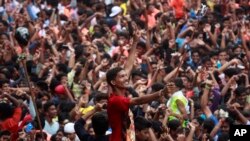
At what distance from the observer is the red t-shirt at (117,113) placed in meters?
10.7

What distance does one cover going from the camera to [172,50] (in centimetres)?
1875

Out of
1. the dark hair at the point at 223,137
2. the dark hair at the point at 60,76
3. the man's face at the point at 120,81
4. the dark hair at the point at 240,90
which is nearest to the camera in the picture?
the man's face at the point at 120,81

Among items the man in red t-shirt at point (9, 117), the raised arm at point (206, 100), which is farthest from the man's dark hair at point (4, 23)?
the man in red t-shirt at point (9, 117)

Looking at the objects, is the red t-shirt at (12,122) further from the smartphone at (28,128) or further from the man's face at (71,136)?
the man's face at (71,136)

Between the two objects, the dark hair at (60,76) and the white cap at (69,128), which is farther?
the dark hair at (60,76)

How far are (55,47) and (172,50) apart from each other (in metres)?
1.96

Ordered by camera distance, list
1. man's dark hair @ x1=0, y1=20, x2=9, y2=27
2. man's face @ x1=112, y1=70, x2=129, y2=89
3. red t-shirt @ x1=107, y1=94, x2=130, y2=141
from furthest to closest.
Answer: man's dark hair @ x1=0, y1=20, x2=9, y2=27 < man's face @ x1=112, y1=70, x2=129, y2=89 < red t-shirt @ x1=107, y1=94, x2=130, y2=141

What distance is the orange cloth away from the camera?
856 inches

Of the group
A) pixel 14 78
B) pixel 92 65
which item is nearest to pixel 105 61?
pixel 92 65

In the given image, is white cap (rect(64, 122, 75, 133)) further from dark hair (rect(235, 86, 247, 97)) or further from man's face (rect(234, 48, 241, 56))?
man's face (rect(234, 48, 241, 56))

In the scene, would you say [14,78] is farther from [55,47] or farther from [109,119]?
[109,119]

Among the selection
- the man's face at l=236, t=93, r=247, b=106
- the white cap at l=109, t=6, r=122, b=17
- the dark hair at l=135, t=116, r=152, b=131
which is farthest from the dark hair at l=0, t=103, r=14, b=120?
the white cap at l=109, t=6, r=122, b=17

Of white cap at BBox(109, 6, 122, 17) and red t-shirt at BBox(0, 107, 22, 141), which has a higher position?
red t-shirt at BBox(0, 107, 22, 141)

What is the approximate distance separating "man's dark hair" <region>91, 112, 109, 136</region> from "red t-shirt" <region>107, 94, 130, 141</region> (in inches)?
24.9
